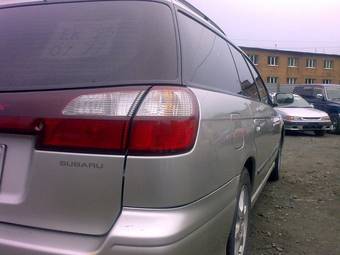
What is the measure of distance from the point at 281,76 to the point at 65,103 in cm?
6037

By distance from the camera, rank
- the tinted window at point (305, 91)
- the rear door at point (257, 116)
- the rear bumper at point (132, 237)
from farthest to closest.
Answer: the tinted window at point (305, 91) → the rear door at point (257, 116) → the rear bumper at point (132, 237)

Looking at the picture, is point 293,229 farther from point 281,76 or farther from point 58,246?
point 281,76

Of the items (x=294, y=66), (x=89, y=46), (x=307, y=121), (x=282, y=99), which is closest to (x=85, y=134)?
(x=89, y=46)

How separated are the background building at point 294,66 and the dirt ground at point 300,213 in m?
50.9

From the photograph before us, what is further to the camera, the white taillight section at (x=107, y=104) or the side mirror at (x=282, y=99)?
the side mirror at (x=282, y=99)

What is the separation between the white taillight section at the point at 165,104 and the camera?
1.91m

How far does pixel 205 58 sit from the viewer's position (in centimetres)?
257

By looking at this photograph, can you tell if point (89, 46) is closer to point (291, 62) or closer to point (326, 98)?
point (326, 98)

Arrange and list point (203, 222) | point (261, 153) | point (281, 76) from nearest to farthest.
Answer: point (203, 222) < point (261, 153) < point (281, 76)

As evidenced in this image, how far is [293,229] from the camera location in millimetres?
4223

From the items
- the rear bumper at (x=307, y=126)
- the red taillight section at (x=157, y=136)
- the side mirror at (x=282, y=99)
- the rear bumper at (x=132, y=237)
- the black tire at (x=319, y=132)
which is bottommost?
the black tire at (x=319, y=132)

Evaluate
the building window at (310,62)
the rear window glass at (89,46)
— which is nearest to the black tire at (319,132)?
the rear window glass at (89,46)

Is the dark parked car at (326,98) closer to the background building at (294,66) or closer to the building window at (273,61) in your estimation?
the background building at (294,66)

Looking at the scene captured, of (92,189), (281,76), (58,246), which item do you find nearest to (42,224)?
(58,246)
